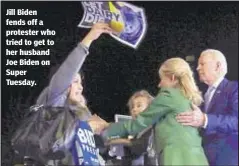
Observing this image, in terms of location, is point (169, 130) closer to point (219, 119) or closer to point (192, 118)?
point (192, 118)

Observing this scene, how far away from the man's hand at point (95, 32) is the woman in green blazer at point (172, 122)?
0.92 ft

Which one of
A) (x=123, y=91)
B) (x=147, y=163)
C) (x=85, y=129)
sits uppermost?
(x=123, y=91)

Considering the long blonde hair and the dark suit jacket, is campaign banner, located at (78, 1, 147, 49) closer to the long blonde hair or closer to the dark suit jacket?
the long blonde hair

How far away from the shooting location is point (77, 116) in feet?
7.54

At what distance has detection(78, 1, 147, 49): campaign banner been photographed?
231 cm

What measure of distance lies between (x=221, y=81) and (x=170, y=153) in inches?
14.0

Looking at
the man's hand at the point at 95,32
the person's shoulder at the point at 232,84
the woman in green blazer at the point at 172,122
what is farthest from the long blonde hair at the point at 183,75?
the man's hand at the point at 95,32

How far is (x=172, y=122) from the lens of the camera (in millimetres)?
2230

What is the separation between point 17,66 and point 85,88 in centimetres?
30

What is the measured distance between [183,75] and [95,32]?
0.40 meters

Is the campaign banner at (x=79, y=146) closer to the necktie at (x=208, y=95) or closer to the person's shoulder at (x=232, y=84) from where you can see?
the necktie at (x=208, y=95)

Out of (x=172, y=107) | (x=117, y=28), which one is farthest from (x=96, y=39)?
(x=172, y=107)

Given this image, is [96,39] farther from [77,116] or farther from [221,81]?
[221,81]

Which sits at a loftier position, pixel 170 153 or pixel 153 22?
pixel 153 22
